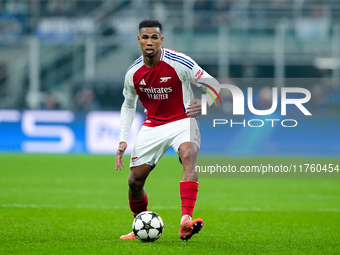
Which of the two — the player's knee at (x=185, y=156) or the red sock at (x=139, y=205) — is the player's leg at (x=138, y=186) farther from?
the player's knee at (x=185, y=156)

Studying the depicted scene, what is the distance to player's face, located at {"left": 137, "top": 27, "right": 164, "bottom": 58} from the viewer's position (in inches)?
262

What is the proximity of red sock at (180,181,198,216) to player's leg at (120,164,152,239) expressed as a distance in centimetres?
47

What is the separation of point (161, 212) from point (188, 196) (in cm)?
309

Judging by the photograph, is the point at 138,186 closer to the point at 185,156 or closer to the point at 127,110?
the point at 185,156

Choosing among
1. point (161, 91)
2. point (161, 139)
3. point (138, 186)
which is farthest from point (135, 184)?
point (161, 91)

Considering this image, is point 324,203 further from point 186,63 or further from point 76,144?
point 76,144

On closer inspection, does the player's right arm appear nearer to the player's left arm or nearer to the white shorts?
the white shorts

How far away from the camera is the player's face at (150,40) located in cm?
666

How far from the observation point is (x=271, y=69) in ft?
73.7

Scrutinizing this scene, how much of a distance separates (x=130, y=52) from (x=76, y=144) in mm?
5676

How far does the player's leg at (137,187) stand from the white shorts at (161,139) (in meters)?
0.06

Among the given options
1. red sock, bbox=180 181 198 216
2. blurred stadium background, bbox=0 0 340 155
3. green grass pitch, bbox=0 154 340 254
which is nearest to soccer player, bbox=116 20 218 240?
red sock, bbox=180 181 198 216

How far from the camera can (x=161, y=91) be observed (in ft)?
22.4

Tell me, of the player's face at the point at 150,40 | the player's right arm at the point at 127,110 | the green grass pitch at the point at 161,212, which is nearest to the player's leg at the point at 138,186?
the player's right arm at the point at 127,110
